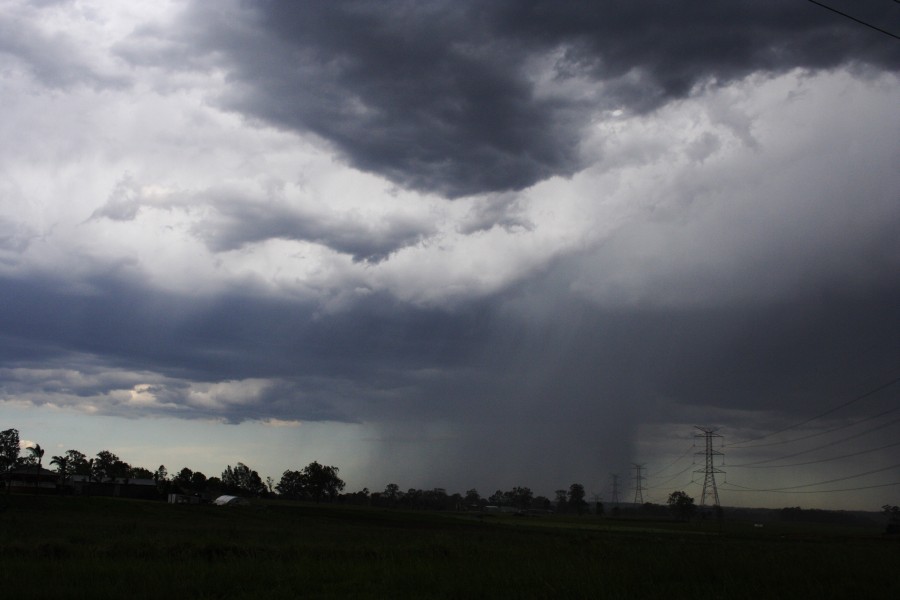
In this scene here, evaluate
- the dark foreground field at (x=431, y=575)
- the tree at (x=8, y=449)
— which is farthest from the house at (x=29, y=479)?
the dark foreground field at (x=431, y=575)

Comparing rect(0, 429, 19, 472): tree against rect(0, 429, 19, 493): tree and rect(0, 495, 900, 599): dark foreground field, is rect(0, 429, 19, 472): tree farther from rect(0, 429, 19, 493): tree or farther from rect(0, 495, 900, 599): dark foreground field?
rect(0, 495, 900, 599): dark foreground field

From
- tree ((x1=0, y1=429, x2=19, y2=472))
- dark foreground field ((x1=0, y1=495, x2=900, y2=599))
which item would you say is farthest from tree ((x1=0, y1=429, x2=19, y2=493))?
dark foreground field ((x1=0, y1=495, x2=900, y2=599))

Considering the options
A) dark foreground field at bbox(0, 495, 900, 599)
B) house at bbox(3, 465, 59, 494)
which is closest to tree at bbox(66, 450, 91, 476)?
house at bbox(3, 465, 59, 494)

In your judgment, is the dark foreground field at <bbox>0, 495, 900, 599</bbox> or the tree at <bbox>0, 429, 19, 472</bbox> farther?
the tree at <bbox>0, 429, 19, 472</bbox>

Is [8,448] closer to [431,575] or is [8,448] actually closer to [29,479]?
[29,479]

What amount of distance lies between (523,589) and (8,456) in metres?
158

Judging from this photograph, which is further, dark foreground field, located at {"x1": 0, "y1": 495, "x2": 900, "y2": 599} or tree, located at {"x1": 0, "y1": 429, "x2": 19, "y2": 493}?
tree, located at {"x1": 0, "y1": 429, "x2": 19, "y2": 493}

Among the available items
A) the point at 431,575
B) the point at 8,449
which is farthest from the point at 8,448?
the point at 431,575

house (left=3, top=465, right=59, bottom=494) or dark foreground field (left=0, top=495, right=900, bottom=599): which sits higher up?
dark foreground field (left=0, top=495, right=900, bottom=599)

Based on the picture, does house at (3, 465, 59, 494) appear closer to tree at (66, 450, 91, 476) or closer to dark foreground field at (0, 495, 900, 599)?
tree at (66, 450, 91, 476)

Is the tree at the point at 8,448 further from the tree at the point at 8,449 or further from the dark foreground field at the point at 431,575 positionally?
the dark foreground field at the point at 431,575

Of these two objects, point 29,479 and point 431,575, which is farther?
point 29,479

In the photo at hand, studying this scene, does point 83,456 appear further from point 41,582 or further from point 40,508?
point 41,582

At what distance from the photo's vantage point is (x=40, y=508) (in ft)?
273
